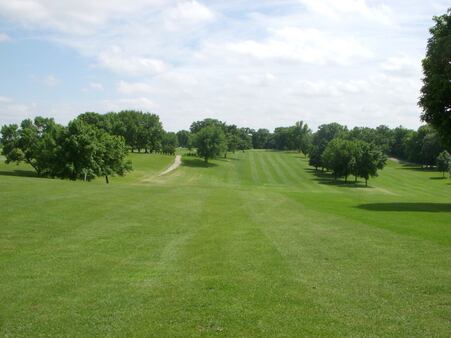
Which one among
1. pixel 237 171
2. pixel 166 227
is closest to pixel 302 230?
pixel 166 227

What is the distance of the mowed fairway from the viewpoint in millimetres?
8117

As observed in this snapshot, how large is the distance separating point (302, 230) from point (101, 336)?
1315 cm

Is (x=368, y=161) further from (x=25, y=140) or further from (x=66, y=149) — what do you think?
(x=25, y=140)

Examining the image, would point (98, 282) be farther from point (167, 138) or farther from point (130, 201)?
point (167, 138)

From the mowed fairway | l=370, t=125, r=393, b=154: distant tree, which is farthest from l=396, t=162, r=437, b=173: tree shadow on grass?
the mowed fairway

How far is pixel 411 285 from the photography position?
10.4 metres

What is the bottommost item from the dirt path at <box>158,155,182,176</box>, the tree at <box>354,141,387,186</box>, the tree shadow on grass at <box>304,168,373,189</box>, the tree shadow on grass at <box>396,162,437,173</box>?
the tree shadow on grass at <box>304,168,373,189</box>

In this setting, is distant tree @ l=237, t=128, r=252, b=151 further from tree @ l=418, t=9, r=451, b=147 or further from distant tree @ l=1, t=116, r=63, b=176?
tree @ l=418, t=9, r=451, b=147

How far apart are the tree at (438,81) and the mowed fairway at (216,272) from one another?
1055 centimetres

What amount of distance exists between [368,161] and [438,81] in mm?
64774

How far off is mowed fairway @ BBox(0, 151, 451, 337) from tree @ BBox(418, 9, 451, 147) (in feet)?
34.6

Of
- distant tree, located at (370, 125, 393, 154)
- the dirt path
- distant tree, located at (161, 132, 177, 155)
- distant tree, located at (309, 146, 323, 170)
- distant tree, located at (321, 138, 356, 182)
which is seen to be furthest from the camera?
distant tree, located at (370, 125, 393, 154)

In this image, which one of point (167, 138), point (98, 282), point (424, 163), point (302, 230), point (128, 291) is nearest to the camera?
point (128, 291)

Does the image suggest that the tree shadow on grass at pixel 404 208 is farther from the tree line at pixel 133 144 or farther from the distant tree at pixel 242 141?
the distant tree at pixel 242 141
